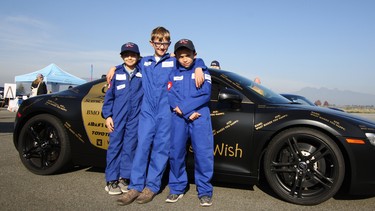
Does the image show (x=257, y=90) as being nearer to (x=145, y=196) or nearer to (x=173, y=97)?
(x=173, y=97)

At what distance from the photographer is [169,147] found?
3.24m

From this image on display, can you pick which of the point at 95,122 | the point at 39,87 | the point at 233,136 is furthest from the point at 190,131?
the point at 39,87

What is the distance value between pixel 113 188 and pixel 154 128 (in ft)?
2.62

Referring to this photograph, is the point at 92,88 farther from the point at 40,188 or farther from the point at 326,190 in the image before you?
the point at 326,190

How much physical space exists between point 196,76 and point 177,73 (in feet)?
0.79

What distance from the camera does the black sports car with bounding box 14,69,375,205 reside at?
295 cm

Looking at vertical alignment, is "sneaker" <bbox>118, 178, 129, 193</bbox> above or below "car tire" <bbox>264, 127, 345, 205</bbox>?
below

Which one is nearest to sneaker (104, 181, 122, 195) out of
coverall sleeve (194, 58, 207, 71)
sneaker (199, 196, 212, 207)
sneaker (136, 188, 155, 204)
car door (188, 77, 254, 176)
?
sneaker (136, 188, 155, 204)

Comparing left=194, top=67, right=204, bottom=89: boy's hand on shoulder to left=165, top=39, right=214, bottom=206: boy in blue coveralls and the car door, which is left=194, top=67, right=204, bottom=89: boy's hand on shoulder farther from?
the car door

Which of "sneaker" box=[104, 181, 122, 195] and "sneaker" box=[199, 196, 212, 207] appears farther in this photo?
"sneaker" box=[104, 181, 122, 195]

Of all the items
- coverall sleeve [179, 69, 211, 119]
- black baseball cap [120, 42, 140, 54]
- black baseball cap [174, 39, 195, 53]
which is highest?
black baseball cap [174, 39, 195, 53]

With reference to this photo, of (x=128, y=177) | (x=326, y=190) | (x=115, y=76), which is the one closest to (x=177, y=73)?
(x=115, y=76)

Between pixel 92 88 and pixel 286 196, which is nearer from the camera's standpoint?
pixel 286 196

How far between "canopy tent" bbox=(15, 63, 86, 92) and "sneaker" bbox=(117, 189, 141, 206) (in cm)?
1804
